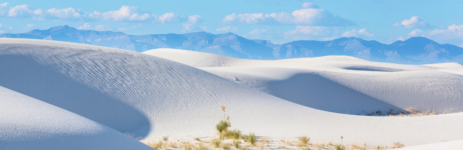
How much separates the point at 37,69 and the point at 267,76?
13781 millimetres

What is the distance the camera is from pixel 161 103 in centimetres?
1275

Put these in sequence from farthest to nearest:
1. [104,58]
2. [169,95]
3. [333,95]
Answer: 1. [333,95]
2. [104,58]
3. [169,95]

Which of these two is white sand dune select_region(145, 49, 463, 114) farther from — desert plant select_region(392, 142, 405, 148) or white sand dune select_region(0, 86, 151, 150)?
white sand dune select_region(0, 86, 151, 150)

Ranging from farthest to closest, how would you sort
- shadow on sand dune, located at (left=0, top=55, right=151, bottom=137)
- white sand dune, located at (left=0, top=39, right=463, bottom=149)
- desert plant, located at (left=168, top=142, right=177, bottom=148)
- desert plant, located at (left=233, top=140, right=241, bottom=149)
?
shadow on sand dune, located at (left=0, top=55, right=151, bottom=137) < white sand dune, located at (left=0, top=39, right=463, bottom=149) < desert plant, located at (left=168, top=142, right=177, bottom=148) < desert plant, located at (left=233, top=140, right=241, bottom=149)

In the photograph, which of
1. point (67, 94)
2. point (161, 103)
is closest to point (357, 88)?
point (161, 103)

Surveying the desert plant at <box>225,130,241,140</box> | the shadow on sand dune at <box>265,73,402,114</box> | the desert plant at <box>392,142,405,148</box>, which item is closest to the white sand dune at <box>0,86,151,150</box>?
the desert plant at <box>225,130,241,140</box>

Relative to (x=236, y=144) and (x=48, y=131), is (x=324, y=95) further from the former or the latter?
(x=48, y=131)

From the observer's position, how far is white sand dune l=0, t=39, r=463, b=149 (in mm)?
10555

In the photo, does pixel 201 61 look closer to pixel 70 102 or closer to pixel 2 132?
pixel 70 102

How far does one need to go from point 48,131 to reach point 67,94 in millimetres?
6950

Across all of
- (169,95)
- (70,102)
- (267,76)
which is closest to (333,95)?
(267,76)

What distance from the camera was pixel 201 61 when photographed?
48.4 meters

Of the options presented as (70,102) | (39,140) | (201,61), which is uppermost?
(201,61)

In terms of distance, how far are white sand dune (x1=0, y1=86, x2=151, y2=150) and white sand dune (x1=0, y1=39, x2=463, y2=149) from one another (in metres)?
3.80
